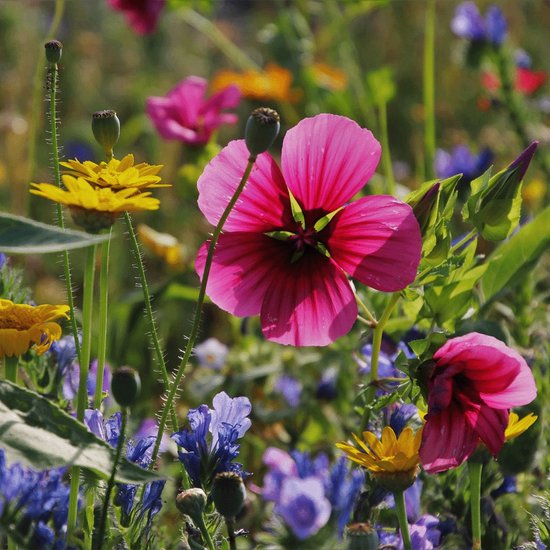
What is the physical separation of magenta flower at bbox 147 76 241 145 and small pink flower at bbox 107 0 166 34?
0.38 meters

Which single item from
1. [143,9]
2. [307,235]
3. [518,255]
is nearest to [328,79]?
[143,9]

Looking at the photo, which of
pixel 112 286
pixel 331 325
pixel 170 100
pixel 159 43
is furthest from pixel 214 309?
pixel 159 43

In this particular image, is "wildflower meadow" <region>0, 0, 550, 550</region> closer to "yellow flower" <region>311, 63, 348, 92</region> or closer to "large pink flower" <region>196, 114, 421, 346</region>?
"large pink flower" <region>196, 114, 421, 346</region>

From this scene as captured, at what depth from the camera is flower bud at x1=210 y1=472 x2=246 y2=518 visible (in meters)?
0.58

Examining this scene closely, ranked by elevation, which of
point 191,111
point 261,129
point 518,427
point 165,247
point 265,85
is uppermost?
point 265,85

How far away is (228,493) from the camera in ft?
1.89

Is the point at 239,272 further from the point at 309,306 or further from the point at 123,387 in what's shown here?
the point at 123,387

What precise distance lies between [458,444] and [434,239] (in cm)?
14

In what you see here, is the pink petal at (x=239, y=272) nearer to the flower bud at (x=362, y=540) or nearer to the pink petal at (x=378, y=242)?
the pink petal at (x=378, y=242)

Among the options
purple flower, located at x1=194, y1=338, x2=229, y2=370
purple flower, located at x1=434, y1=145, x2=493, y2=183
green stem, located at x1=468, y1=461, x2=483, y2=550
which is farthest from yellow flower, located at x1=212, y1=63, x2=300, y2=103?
green stem, located at x1=468, y1=461, x2=483, y2=550

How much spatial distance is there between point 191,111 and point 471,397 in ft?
2.59

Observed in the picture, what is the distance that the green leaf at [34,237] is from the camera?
543 mm

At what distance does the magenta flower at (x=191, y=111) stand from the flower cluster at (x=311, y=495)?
25.8 inches

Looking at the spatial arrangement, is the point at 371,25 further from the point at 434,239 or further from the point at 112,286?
the point at 434,239
